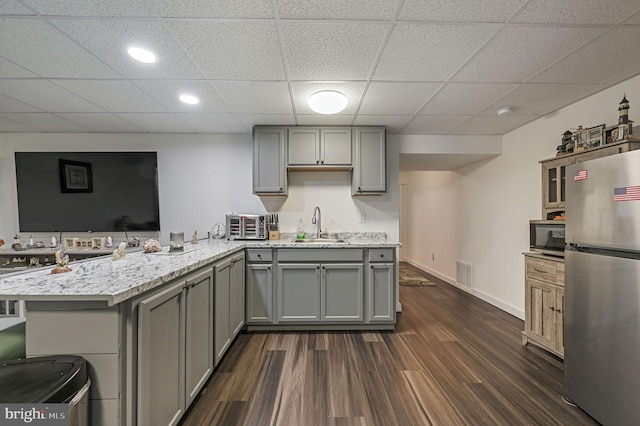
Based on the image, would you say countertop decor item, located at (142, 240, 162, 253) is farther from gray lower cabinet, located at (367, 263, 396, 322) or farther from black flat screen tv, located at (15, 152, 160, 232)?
gray lower cabinet, located at (367, 263, 396, 322)

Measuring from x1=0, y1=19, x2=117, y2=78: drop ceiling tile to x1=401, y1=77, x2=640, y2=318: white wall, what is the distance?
4.09 meters

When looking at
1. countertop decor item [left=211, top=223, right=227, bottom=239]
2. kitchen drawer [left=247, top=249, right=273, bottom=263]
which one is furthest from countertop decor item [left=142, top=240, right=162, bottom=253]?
countertop decor item [left=211, top=223, right=227, bottom=239]

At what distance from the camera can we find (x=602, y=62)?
69.7 inches

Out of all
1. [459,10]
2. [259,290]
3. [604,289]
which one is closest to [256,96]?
[459,10]

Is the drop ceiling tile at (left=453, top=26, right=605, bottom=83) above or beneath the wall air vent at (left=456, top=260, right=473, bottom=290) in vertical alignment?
above

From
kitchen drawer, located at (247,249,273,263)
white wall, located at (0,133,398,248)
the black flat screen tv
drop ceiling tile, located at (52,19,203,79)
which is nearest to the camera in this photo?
drop ceiling tile, located at (52,19,203,79)

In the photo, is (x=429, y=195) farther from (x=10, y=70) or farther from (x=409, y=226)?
(x=10, y=70)

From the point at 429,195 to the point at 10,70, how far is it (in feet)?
19.3

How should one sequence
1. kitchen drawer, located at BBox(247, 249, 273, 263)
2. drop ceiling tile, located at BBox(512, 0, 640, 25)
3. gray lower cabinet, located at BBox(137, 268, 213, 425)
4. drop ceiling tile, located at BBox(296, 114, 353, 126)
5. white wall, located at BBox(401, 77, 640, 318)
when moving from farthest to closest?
drop ceiling tile, located at BBox(296, 114, 353, 126), kitchen drawer, located at BBox(247, 249, 273, 263), white wall, located at BBox(401, 77, 640, 318), drop ceiling tile, located at BBox(512, 0, 640, 25), gray lower cabinet, located at BBox(137, 268, 213, 425)

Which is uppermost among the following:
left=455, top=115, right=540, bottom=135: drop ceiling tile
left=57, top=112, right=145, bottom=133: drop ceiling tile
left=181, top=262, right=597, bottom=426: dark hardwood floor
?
left=57, top=112, right=145, bottom=133: drop ceiling tile

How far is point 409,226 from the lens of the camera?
6.45 meters

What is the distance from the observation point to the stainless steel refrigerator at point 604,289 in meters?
1.31

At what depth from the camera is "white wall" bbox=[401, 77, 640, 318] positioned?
2.42m

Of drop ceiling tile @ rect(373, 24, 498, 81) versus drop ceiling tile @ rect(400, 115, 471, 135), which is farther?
drop ceiling tile @ rect(400, 115, 471, 135)
